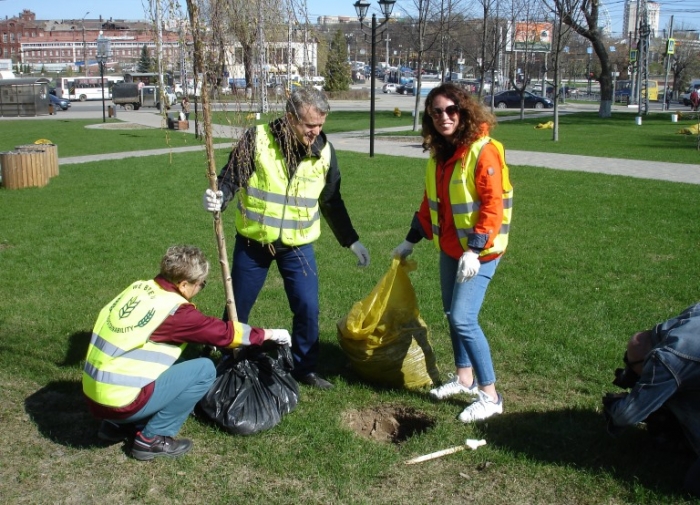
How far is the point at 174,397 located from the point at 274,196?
1212mm

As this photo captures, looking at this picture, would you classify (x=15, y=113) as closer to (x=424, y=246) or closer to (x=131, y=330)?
(x=424, y=246)

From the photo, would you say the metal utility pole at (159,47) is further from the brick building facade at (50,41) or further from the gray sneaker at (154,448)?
the brick building facade at (50,41)

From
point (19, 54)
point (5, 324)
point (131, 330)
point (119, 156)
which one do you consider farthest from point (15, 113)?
point (19, 54)

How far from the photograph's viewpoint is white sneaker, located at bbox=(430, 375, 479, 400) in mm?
4160

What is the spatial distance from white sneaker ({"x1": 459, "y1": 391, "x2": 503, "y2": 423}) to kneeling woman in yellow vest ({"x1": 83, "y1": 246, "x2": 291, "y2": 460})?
47.4 inches

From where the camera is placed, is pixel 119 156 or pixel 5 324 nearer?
pixel 5 324

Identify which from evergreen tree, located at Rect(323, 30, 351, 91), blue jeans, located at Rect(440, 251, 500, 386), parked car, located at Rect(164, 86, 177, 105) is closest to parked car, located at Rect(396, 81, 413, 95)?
evergreen tree, located at Rect(323, 30, 351, 91)

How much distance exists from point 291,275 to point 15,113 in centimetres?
4029

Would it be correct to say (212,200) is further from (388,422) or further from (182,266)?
(388,422)

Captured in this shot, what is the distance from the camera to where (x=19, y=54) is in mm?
Result: 106000

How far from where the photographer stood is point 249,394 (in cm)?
378

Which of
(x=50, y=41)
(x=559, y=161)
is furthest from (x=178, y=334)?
(x=50, y=41)

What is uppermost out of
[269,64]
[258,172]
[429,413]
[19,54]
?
[19,54]

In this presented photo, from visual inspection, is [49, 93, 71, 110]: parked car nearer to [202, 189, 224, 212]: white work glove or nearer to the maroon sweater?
[202, 189, 224, 212]: white work glove
